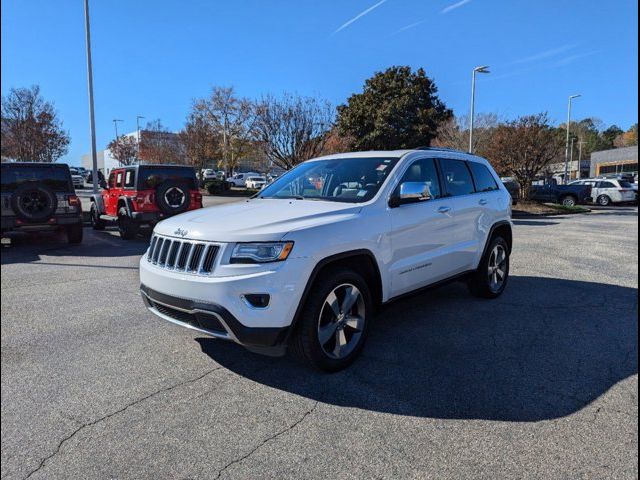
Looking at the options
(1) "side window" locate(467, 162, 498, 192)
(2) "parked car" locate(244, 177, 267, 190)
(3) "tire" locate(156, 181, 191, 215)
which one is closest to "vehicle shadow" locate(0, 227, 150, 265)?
(3) "tire" locate(156, 181, 191, 215)

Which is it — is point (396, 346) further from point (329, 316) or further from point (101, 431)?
point (101, 431)

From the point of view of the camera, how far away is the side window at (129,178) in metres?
11.1

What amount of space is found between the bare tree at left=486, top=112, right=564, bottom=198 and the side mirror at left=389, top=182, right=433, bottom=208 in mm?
20590

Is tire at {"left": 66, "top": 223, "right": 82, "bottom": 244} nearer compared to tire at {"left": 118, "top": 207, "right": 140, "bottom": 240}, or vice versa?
tire at {"left": 66, "top": 223, "right": 82, "bottom": 244}

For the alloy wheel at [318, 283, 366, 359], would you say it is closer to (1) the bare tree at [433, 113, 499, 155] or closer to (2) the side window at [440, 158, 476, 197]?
(2) the side window at [440, 158, 476, 197]

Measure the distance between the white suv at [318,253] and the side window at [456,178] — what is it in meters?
0.02

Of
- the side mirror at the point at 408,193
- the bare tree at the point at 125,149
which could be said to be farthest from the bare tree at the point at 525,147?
the bare tree at the point at 125,149

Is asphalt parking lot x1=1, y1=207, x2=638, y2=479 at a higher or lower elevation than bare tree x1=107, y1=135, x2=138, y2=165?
lower

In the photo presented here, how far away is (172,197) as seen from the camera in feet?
36.3

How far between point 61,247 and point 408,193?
29.2 feet

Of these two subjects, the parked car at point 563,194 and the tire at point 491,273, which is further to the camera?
the parked car at point 563,194

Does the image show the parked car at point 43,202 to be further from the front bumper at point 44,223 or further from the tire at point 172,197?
the tire at point 172,197

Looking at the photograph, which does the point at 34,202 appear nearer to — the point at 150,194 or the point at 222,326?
the point at 150,194

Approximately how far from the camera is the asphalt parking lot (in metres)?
2.53
